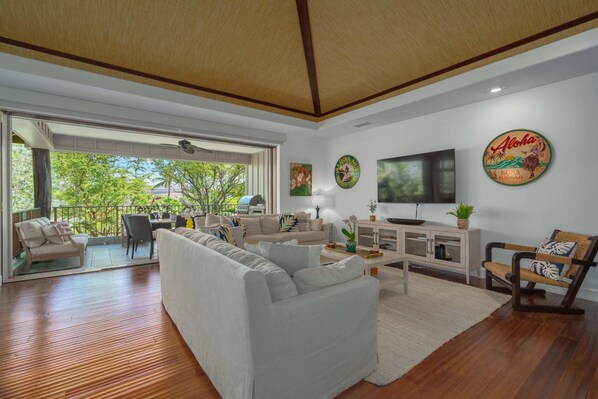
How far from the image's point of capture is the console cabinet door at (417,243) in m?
4.20

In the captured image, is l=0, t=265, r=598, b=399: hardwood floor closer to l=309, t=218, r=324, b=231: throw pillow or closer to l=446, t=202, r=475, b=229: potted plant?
l=446, t=202, r=475, b=229: potted plant

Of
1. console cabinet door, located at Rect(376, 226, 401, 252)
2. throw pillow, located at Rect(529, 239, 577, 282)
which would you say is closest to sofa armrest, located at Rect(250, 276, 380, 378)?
throw pillow, located at Rect(529, 239, 577, 282)

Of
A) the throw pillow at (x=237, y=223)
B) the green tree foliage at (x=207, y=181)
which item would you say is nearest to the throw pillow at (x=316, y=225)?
the throw pillow at (x=237, y=223)

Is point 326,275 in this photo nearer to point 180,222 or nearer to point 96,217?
point 180,222

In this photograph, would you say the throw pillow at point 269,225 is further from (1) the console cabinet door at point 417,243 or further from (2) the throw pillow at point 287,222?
(1) the console cabinet door at point 417,243

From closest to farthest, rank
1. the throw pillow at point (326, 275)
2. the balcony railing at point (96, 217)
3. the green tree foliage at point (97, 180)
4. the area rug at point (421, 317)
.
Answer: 1. the throw pillow at point (326, 275)
2. the area rug at point (421, 317)
3. the balcony railing at point (96, 217)
4. the green tree foliage at point (97, 180)

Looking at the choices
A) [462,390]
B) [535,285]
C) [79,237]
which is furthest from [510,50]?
[79,237]

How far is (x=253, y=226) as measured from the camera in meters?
4.99

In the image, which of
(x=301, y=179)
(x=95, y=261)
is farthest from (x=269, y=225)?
(x=95, y=261)

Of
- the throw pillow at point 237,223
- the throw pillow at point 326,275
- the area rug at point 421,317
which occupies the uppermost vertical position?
the throw pillow at point 237,223

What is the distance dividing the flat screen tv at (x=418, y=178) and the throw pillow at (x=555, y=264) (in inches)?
55.1

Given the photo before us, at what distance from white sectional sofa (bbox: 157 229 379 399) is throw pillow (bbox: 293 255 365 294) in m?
0.03

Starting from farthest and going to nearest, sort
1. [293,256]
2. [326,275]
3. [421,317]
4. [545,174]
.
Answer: [545,174], [421,317], [293,256], [326,275]

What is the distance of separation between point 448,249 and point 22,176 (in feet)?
24.7
